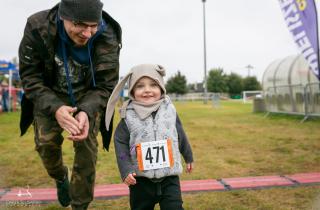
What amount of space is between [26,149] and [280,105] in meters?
9.71

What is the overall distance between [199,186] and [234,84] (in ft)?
254

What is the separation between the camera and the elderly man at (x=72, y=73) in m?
2.39

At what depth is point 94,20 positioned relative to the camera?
7.75 feet

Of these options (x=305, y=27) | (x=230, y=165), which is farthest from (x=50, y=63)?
(x=305, y=27)

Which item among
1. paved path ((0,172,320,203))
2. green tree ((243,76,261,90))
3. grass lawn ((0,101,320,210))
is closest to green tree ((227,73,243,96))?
green tree ((243,76,261,90))

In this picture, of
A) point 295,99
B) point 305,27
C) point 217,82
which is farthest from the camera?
point 217,82

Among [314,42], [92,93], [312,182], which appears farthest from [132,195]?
[314,42]

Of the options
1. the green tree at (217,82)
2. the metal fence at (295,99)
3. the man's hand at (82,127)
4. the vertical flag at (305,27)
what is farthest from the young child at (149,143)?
the green tree at (217,82)

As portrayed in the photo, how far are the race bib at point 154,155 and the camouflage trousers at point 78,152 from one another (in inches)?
16.0

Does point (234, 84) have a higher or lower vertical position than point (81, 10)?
higher

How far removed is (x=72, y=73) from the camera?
109 inches

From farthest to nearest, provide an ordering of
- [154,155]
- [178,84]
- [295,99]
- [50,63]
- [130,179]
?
[178,84] < [295,99] < [50,63] < [154,155] < [130,179]

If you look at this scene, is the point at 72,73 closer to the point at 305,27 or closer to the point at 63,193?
the point at 63,193

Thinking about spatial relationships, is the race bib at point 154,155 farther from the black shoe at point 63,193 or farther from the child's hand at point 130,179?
the black shoe at point 63,193
